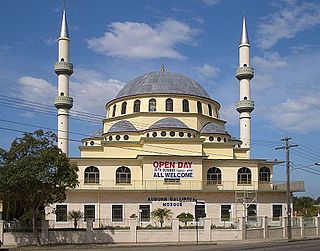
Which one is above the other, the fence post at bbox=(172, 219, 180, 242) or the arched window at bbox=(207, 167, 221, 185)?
the arched window at bbox=(207, 167, 221, 185)

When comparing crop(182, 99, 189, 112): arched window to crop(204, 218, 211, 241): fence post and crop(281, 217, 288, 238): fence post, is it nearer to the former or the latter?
crop(281, 217, 288, 238): fence post

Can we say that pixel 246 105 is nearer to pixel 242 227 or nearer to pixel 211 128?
pixel 211 128

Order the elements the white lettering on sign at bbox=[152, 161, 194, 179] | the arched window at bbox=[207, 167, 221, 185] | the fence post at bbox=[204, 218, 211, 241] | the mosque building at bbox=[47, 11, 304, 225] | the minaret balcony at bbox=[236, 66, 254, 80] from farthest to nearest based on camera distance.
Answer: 1. the minaret balcony at bbox=[236, 66, 254, 80]
2. the arched window at bbox=[207, 167, 221, 185]
3. the white lettering on sign at bbox=[152, 161, 194, 179]
4. the mosque building at bbox=[47, 11, 304, 225]
5. the fence post at bbox=[204, 218, 211, 241]

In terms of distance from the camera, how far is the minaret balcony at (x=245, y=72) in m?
65.4

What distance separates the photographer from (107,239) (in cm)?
3966

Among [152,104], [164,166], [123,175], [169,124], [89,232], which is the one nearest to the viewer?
[89,232]

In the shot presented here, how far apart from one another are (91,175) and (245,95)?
899 inches

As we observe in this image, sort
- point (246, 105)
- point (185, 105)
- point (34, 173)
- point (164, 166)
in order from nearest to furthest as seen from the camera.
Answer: point (34, 173), point (164, 166), point (185, 105), point (246, 105)

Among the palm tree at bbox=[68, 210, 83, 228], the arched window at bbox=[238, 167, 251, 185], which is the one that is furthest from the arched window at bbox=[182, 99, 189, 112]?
the palm tree at bbox=[68, 210, 83, 228]

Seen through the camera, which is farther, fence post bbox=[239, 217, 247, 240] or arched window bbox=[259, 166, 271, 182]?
arched window bbox=[259, 166, 271, 182]

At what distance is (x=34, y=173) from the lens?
3447cm

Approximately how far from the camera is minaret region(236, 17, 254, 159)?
65000 mm

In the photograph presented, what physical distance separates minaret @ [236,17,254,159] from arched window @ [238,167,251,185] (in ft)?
28.3

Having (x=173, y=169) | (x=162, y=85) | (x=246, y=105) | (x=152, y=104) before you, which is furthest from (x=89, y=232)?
Answer: (x=246, y=105)
